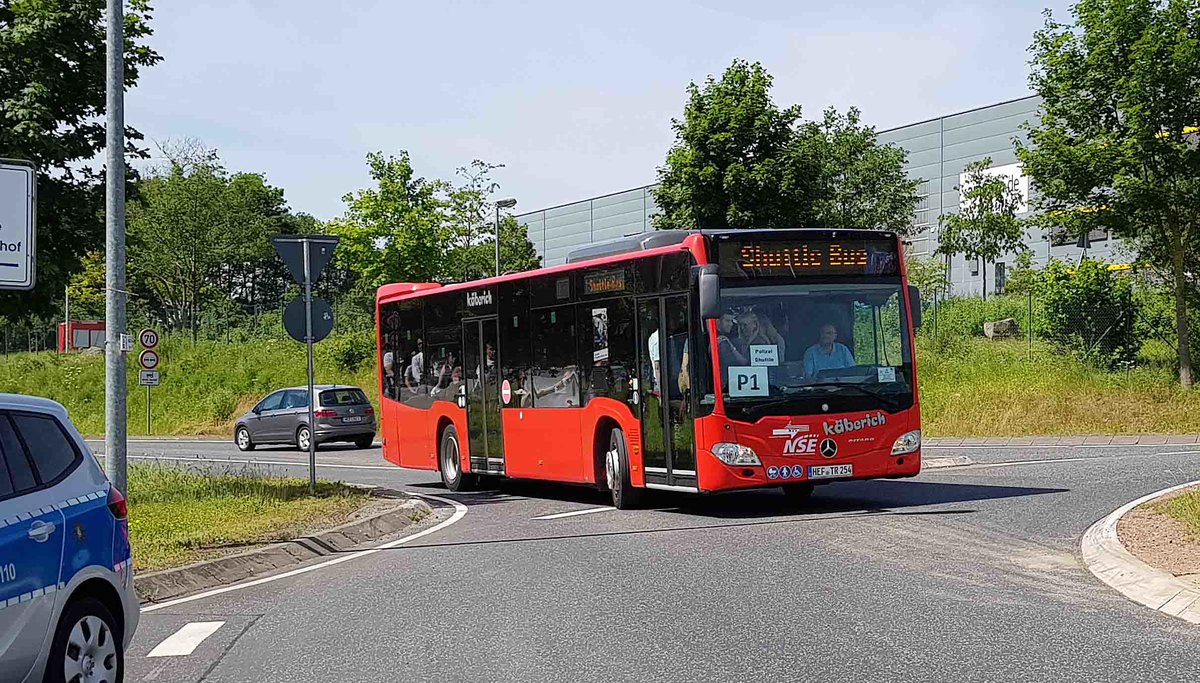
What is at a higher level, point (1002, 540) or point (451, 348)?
point (451, 348)

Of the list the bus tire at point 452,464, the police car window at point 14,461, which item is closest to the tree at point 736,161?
the bus tire at point 452,464

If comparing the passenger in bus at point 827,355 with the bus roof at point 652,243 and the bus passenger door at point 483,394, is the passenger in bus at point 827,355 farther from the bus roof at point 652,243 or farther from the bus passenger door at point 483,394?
the bus passenger door at point 483,394

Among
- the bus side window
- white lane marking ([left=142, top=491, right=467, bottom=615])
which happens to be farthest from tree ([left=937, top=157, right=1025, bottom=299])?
white lane marking ([left=142, top=491, right=467, bottom=615])

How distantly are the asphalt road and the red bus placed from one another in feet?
2.16

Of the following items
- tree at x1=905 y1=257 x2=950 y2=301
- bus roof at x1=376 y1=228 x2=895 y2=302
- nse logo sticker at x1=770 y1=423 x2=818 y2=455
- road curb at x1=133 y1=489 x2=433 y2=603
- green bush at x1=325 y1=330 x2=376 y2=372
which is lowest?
road curb at x1=133 y1=489 x2=433 y2=603

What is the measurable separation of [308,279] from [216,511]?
11.0ft

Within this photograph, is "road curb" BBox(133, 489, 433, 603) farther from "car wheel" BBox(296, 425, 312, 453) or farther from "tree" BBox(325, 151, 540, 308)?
"tree" BBox(325, 151, 540, 308)

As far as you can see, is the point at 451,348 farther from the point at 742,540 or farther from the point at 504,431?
the point at 742,540

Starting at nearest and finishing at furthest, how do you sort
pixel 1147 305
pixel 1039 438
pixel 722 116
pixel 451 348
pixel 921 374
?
1. pixel 451 348
2. pixel 1039 438
3. pixel 1147 305
4. pixel 921 374
5. pixel 722 116

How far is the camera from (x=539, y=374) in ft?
59.0

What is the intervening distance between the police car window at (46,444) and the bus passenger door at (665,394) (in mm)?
8653

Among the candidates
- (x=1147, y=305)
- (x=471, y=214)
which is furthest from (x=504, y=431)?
(x=471, y=214)

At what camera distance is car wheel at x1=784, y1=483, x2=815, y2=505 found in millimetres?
16503

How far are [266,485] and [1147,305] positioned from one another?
2031cm
